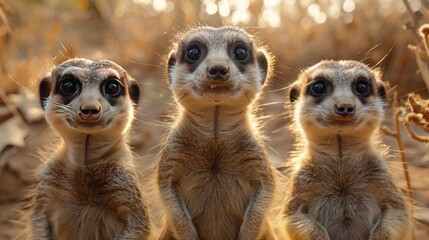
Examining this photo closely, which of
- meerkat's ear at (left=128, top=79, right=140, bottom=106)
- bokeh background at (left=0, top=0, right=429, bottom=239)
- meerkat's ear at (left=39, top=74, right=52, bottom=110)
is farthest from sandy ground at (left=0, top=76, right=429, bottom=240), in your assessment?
meerkat's ear at (left=39, top=74, right=52, bottom=110)

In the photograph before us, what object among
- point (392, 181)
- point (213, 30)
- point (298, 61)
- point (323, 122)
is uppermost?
point (298, 61)

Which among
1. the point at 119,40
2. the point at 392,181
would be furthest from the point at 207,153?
the point at 119,40

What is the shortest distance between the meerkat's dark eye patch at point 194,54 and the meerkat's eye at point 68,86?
69 cm

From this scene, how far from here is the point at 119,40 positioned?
33.4ft

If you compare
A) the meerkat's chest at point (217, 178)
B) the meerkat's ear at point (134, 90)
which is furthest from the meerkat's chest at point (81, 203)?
the meerkat's ear at point (134, 90)

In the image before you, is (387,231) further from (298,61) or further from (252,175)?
(298,61)

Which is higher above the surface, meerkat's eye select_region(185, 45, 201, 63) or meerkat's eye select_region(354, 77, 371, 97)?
meerkat's eye select_region(185, 45, 201, 63)

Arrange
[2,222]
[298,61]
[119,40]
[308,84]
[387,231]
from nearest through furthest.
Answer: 1. [387,231]
2. [308,84]
3. [2,222]
4. [298,61]
5. [119,40]

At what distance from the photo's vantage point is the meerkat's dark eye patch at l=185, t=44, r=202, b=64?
15.1 ft

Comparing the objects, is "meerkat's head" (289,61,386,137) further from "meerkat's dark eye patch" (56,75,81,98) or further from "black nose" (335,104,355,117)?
"meerkat's dark eye patch" (56,75,81,98)

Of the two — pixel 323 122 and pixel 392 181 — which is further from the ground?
Result: pixel 323 122

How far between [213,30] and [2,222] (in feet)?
8.75

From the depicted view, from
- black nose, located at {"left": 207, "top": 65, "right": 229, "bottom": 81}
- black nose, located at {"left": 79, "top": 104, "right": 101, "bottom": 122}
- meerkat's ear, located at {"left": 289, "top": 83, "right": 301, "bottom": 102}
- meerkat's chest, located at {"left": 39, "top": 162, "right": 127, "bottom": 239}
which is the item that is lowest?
meerkat's chest, located at {"left": 39, "top": 162, "right": 127, "bottom": 239}

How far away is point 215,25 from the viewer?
8281 mm
